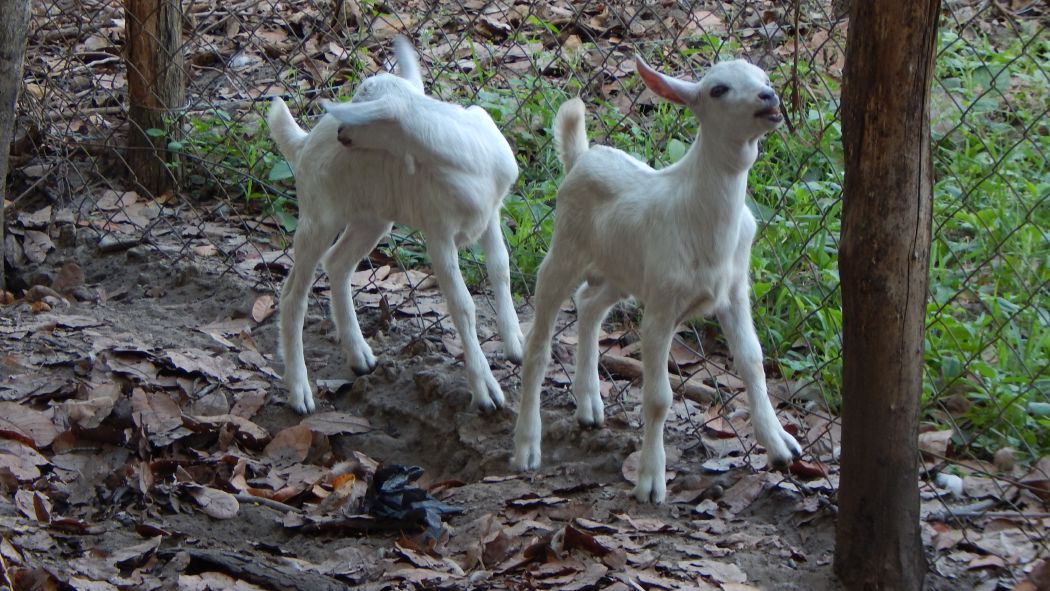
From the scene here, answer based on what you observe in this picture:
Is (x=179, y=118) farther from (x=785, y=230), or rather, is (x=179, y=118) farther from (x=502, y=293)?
(x=785, y=230)

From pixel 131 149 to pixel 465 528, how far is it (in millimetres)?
4007

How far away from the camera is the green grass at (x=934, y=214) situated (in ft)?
15.0

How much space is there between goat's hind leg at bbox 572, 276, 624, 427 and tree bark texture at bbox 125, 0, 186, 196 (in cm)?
340

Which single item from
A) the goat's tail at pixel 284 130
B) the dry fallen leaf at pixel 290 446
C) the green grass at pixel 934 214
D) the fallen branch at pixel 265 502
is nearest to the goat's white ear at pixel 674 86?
the green grass at pixel 934 214

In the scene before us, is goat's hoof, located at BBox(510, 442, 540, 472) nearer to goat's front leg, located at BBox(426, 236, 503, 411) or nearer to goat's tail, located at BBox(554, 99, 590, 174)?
goat's front leg, located at BBox(426, 236, 503, 411)

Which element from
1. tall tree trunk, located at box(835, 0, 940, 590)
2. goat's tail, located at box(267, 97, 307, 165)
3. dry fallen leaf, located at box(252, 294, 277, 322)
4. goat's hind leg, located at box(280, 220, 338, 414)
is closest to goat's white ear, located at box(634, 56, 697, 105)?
tall tree trunk, located at box(835, 0, 940, 590)

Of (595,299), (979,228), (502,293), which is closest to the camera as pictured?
(595,299)

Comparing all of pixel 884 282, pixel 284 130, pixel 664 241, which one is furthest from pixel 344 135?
pixel 884 282

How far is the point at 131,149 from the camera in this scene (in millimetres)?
7152

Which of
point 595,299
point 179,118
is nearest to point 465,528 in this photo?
point 595,299

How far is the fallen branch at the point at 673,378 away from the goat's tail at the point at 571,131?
108 cm

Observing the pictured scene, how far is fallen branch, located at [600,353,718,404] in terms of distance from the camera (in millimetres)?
5020

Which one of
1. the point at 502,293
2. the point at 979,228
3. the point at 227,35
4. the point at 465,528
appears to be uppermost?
the point at 227,35

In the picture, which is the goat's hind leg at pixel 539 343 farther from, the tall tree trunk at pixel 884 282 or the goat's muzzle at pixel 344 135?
the tall tree trunk at pixel 884 282
